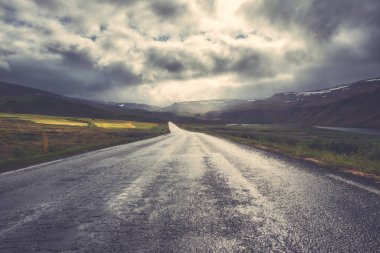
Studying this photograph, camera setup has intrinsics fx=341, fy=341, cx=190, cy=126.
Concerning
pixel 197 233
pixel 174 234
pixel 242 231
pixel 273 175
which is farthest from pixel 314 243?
pixel 273 175

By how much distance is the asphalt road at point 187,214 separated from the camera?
15.4 feet

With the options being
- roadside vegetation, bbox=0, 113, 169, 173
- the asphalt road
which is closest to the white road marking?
the asphalt road

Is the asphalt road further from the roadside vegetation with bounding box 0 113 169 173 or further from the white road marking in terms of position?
the roadside vegetation with bounding box 0 113 169 173

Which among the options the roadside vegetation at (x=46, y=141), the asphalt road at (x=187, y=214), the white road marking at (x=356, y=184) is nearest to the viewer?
the asphalt road at (x=187, y=214)

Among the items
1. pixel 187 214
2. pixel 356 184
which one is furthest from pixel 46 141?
pixel 356 184

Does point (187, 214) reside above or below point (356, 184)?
above

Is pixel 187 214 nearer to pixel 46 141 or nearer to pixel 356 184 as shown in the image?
pixel 356 184

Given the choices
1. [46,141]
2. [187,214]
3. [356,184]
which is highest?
[46,141]

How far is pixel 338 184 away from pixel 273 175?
246cm

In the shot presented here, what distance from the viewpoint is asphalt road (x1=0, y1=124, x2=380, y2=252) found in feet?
15.4

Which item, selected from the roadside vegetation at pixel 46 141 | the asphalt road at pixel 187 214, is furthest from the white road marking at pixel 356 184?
the roadside vegetation at pixel 46 141

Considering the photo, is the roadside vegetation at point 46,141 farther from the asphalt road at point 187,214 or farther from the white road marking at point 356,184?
the white road marking at point 356,184

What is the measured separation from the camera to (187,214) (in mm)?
6406

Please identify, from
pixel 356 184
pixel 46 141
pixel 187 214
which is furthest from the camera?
pixel 46 141
